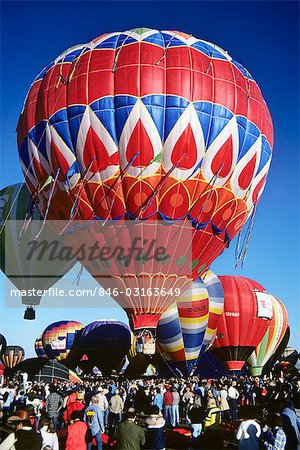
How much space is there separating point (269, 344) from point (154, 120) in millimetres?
20542

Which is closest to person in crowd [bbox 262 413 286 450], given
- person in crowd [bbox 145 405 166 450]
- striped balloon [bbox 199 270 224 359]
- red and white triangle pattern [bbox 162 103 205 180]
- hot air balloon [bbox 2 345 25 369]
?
person in crowd [bbox 145 405 166 450]

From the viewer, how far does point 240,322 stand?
88.5 feet

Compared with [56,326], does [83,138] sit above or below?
above

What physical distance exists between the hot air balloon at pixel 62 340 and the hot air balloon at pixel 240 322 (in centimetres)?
1272

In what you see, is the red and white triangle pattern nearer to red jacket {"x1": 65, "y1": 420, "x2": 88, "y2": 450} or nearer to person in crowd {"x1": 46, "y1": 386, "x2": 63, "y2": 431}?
person in crowd {"x1": 46, "y1": 386, "x2": 63, "y2": 431}

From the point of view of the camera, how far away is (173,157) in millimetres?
13898

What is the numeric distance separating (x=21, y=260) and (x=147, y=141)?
8.62 meters

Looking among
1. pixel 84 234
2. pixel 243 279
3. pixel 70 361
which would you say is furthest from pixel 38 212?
pixel 70 361

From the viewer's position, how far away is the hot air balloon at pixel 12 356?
38.6 metres

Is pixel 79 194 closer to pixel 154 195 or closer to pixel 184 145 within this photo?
A: pixel 154 195

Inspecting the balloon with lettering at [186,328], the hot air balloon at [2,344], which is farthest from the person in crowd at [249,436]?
the hot air balloon at [2,344]

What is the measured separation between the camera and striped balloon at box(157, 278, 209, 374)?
21.6m

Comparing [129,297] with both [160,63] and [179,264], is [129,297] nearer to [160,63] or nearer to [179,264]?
[179,264]

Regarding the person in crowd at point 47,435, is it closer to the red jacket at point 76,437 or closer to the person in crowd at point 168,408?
the red jacket at point 76,437
